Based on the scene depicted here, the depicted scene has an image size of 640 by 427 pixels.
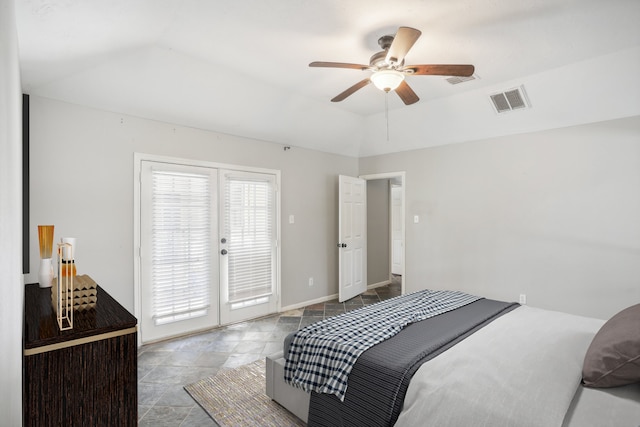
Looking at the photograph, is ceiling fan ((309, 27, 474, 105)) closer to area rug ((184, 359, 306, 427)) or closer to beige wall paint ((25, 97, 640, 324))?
beige wall paint ((25, 97, 640, 324))

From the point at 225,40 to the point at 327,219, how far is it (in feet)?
10.3

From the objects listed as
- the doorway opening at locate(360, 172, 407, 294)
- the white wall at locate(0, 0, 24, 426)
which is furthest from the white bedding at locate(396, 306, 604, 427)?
the doorway opening at locate(360, 172, 407, 294)

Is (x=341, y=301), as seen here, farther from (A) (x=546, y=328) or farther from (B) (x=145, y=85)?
(B) (x=145, y=85)

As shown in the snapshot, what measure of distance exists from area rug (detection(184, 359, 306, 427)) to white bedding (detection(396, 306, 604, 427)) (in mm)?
1110

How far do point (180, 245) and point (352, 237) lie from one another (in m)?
2.71

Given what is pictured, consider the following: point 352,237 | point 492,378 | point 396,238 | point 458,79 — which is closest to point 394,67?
point 458,79

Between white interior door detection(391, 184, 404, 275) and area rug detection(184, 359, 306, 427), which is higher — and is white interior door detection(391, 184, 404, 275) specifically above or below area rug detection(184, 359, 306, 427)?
above

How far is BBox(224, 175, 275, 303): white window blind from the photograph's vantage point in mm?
4223

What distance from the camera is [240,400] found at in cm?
253

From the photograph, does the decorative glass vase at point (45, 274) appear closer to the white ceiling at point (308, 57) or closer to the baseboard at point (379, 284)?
the white ceiling at point (308, 57)

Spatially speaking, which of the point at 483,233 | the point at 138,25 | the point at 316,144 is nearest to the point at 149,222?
the point at 138,25

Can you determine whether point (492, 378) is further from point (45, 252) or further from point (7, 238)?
point (45, 252)

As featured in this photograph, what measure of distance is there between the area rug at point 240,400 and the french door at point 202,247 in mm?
1159

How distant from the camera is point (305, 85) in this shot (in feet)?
12.5
